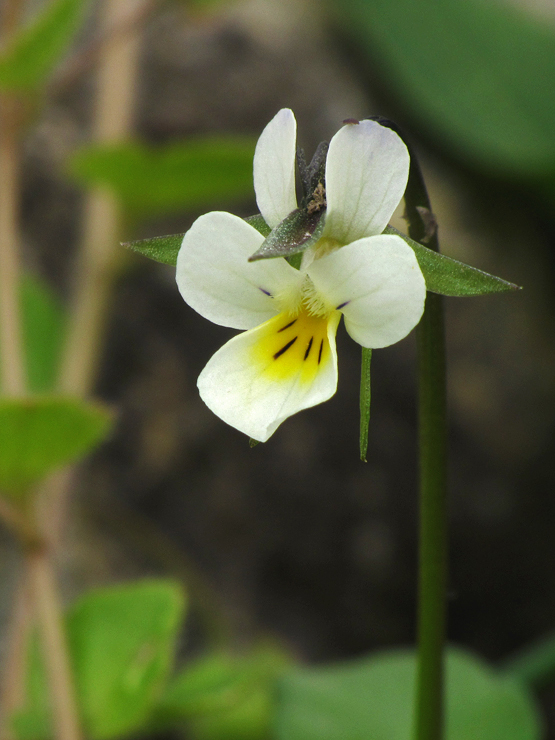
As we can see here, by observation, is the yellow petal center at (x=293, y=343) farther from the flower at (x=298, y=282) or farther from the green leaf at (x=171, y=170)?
the green leaf at (x=171, y=170)

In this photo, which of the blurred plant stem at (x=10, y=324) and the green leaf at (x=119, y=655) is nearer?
the green leaf at (x=119, y=655)

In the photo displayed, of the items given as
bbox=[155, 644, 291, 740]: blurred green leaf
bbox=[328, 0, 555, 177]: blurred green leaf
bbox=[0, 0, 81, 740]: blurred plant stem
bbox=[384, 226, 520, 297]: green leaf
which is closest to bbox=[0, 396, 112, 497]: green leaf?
bbox=[0, 0, 81, 740]: blurred plant stem

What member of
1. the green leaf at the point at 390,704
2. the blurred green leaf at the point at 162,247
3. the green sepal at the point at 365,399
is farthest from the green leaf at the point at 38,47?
the green leaf at the point at 390,704

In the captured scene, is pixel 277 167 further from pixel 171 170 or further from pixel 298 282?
pixel 171 170

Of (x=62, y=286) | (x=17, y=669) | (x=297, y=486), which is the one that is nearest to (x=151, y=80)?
(x=62, y=286)

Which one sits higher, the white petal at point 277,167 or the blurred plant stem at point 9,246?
the white petal at point 277,167

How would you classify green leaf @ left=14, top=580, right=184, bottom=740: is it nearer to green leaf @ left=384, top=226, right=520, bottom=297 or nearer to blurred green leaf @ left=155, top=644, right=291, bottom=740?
blurred green leaf @ left=155, top=644, right=291, bottom=740

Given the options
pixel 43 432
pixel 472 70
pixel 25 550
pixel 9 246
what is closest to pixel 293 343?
pixel 43 432

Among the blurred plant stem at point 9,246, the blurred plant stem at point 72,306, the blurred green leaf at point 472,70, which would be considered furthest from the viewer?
the blurred green leaf at point 472,70
